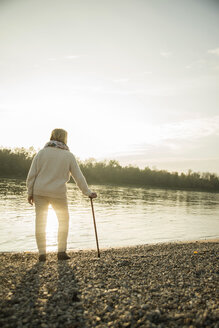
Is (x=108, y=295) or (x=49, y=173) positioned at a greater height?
(x=49, y=173)

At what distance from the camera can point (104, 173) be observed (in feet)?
347

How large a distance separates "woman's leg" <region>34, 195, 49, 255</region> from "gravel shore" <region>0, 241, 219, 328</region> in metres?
0.47

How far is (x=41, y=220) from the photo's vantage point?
5680mm

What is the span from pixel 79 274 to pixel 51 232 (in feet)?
Result: 26.8

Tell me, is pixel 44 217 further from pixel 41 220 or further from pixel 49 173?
pixel 49 173

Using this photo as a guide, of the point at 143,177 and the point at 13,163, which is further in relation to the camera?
the point at 143,177

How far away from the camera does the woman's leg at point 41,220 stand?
5.65 meters

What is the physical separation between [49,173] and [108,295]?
307 centimetres

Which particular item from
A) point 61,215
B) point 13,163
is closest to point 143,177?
point 13,163

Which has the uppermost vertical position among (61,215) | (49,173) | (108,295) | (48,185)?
(49,173)

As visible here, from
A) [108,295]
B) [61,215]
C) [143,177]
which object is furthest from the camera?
[143,177]

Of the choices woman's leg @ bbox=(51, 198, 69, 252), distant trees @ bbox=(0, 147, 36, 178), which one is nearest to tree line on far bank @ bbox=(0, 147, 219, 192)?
distant trees @ bbox=(0, 147, 36, 178)

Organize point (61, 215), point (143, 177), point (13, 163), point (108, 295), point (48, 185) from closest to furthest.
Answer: point (108, 295), point (48, 185), point (61, 215), point (13, 163), point (143, 177)

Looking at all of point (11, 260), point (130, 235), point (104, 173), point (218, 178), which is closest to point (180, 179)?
point (218, 178)
